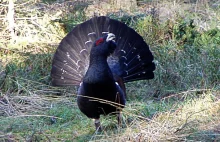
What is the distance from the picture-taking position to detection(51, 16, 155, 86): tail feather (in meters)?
6.05

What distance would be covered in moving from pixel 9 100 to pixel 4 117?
669 mm

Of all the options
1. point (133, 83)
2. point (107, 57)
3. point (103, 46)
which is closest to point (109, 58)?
point (107, 57)

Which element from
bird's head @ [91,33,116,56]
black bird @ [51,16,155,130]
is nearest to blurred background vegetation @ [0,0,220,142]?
black bird @ [51,16,155,130]

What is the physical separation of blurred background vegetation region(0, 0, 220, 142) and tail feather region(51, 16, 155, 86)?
45 centimetres

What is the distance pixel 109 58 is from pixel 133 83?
1.61 metres

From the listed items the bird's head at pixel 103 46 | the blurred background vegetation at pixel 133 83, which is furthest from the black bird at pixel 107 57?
the blurred background vegetation at pixel 133 83

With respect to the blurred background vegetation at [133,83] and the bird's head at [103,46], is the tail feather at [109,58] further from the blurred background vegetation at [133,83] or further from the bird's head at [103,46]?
the bird's head at [103,46]

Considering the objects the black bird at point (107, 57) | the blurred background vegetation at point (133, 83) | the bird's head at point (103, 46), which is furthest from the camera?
the black bird at point (107, 57)

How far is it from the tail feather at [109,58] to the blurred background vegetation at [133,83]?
Answer: 45 cm

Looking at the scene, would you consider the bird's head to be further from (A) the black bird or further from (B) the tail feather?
(B) the tail feather

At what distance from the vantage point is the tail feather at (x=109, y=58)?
605 centimetres

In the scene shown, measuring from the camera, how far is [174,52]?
8117 mm

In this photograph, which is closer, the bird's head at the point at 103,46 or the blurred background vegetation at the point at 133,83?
the blurred background vegetation at the point at 133,83

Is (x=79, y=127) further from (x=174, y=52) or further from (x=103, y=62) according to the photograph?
(x=174, y=52)
